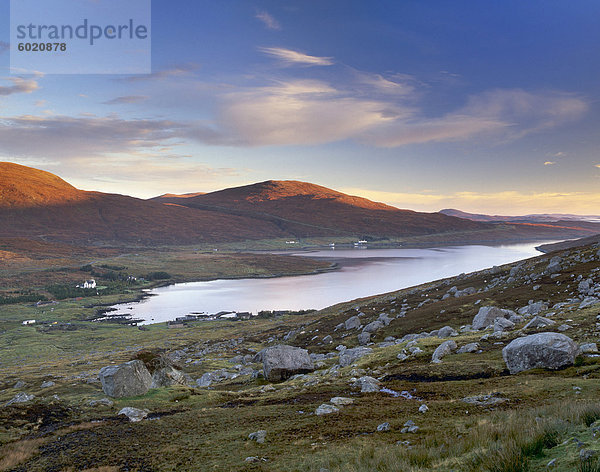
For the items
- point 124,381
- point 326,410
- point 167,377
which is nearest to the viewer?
point 326,410

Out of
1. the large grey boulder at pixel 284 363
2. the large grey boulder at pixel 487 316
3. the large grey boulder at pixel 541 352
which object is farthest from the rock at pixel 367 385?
the large grey boulder at pixel 487 316

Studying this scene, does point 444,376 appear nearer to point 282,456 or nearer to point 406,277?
point 282,456

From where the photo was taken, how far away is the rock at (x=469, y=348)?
24644 mm

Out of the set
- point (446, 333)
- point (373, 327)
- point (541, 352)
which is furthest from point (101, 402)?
point (373, 327)

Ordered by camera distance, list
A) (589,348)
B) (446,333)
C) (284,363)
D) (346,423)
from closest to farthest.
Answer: (346,423) < (589,348) < (284,363) < (446,333)

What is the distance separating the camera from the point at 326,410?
16641 mm

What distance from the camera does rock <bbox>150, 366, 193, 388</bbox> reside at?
28375mm

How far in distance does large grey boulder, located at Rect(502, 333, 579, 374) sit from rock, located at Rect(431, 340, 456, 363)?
19.5 feet

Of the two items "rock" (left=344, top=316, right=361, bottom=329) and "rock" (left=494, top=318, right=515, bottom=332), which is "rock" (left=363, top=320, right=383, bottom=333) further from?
"rock" (left=494, top=318, right=515, bottom=332)

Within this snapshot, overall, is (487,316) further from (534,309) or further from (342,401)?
(342,401)

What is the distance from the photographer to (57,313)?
361ft

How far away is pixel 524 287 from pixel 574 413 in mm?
41936

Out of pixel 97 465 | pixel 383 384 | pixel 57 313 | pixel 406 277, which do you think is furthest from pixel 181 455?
pixel 406 277

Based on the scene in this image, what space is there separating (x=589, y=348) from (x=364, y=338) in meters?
27.2
